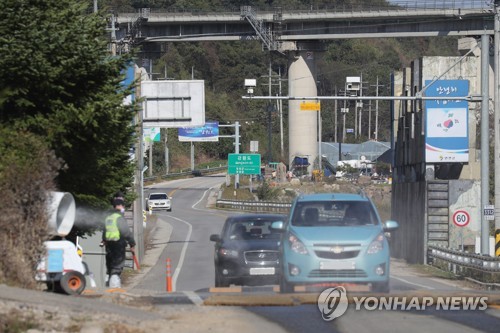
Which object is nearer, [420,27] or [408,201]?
[408,201]

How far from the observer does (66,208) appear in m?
14.9

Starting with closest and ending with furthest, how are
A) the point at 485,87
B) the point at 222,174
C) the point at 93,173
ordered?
the point at 93,173 < the point at 485,87 < the point at 222,174

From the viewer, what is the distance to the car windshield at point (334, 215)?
648 inches

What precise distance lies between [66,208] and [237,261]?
5.80 m

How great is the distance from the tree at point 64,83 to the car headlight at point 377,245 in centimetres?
676

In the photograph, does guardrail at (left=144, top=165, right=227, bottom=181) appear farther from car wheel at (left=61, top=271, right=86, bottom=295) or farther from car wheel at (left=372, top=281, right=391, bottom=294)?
car wheel at (left=61, top=271, right=86, bottom=295)

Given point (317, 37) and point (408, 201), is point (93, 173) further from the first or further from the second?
point (317, 37)

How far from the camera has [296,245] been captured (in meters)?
15.8

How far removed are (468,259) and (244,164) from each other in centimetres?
5139

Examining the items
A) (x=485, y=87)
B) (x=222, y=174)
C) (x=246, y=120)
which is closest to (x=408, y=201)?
(x=485, y=87)

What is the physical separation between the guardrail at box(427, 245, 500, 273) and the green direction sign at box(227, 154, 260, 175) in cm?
4470

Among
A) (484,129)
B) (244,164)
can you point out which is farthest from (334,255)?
(244,164)

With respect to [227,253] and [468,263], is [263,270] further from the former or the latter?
[468,263]

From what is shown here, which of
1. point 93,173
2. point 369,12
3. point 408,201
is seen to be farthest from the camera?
point 369,12
